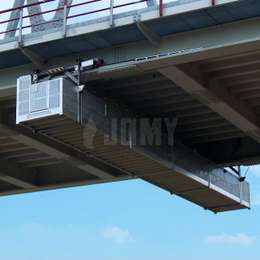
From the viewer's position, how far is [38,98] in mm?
19219

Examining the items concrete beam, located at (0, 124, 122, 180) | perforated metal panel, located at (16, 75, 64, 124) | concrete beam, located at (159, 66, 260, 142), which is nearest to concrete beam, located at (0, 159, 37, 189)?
concrete beam, located at (0, 124, 122, 180)

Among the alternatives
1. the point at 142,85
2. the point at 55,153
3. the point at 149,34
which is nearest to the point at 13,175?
the point at 55,153

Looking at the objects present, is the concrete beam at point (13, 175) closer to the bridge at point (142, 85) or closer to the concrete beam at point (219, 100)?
the bridge at point (142, 85)

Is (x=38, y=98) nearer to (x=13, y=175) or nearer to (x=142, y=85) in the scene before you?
(x=142, y=85)

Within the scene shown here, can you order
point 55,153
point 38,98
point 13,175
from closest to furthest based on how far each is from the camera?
point 38,98, point 55,153, point 13,175

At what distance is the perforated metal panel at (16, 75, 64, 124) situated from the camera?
62.4ft

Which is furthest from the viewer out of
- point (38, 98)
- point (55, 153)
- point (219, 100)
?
point (55, 153)

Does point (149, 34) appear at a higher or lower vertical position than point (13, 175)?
lower

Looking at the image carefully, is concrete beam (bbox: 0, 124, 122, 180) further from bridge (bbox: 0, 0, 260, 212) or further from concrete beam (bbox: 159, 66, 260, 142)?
concrete beam (bbox: 159, 66, 260, 142)

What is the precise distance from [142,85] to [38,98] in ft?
10.2

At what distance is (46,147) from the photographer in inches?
982

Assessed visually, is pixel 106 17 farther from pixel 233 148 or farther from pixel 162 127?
pixel 233 148

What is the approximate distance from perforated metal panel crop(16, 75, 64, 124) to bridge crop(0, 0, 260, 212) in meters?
0.02

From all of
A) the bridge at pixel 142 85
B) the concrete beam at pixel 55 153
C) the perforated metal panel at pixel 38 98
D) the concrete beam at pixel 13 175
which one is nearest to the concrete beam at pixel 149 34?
the bridge at pixel 142 85
